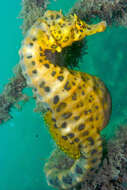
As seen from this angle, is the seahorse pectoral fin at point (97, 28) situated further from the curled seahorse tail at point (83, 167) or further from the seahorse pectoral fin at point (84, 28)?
the curled seahorse tail at point (83, 167)

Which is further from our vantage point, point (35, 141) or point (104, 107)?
point (35, 141)

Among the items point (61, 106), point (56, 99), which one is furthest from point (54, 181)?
point (56, 99)

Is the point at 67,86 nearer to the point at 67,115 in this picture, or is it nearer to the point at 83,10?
the point at 67,115

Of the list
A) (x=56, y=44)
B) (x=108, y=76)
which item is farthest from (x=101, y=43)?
(x=56, y=44)

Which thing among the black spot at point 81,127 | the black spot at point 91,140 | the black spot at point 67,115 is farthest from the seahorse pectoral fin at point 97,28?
the black spot at point 91,140

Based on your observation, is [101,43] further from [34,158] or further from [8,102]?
[34,158]

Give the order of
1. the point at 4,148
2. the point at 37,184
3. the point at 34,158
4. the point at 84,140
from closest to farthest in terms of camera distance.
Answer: the point at 84,140, the point at 37,184, the point at 34,158, the point at 4,148
